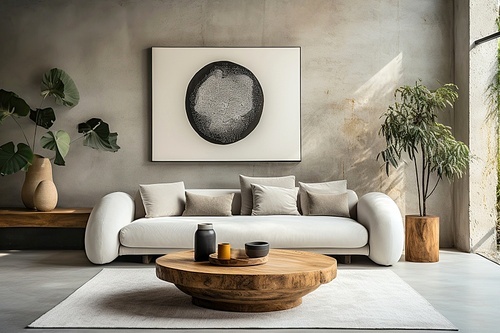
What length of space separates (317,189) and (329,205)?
0.97 feet

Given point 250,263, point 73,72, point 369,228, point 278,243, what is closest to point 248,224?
point 278,243

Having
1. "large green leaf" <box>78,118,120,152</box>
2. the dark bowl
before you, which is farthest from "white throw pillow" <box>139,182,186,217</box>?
the dark bowl

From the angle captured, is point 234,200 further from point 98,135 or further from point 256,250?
point 256,250

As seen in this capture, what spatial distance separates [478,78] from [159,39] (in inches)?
136

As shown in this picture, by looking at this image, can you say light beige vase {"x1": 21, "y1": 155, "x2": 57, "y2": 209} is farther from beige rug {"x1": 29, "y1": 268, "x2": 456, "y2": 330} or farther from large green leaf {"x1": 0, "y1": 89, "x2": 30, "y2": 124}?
beige rug {"x1": 29, "y1": 268, "x2": 456, "y2": 330}

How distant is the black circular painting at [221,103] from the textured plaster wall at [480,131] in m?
2.27

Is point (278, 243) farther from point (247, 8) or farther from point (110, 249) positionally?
point (247, 8)

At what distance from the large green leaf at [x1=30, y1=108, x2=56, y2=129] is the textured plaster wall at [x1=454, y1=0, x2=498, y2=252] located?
176 inches

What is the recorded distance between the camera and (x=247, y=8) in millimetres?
7543

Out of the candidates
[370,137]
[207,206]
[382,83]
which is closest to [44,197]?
[207,206]

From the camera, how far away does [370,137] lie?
7.58 meters

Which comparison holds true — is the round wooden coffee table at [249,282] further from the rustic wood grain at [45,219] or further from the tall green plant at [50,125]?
the tall green plant at [50,125]

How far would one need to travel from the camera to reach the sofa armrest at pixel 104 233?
244 inches

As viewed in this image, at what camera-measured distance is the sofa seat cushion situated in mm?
6227
